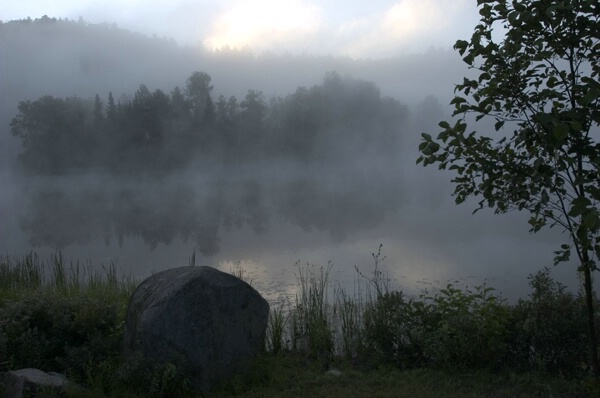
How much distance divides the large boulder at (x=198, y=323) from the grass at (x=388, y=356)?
0.15 metres

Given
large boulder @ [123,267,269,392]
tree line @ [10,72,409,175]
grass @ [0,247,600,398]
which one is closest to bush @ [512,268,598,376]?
grass @ [0,247,600,398]

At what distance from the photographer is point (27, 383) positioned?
443 cm

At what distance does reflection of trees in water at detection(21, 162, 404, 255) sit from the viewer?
2066 cm

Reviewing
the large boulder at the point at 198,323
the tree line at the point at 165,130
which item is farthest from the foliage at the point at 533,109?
the tree line at the point at 165,130

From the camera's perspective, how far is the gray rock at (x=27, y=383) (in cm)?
438

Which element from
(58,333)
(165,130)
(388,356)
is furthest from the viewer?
(165,130)

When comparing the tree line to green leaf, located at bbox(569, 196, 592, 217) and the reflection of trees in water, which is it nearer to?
the reflection of trees in water

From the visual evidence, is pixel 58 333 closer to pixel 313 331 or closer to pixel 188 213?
pixel 313 331

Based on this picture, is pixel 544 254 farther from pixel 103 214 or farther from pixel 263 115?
pixel 263 115

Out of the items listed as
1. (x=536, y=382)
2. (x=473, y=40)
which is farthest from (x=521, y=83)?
(x=536, y=382)

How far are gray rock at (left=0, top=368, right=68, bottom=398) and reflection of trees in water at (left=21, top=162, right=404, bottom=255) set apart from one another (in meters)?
11.5

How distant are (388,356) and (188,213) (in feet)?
73.6

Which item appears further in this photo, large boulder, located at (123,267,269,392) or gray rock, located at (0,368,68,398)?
large boulder, located at (123,267,269,392)

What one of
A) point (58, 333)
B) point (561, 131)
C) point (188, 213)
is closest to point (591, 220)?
point (561, 131)
